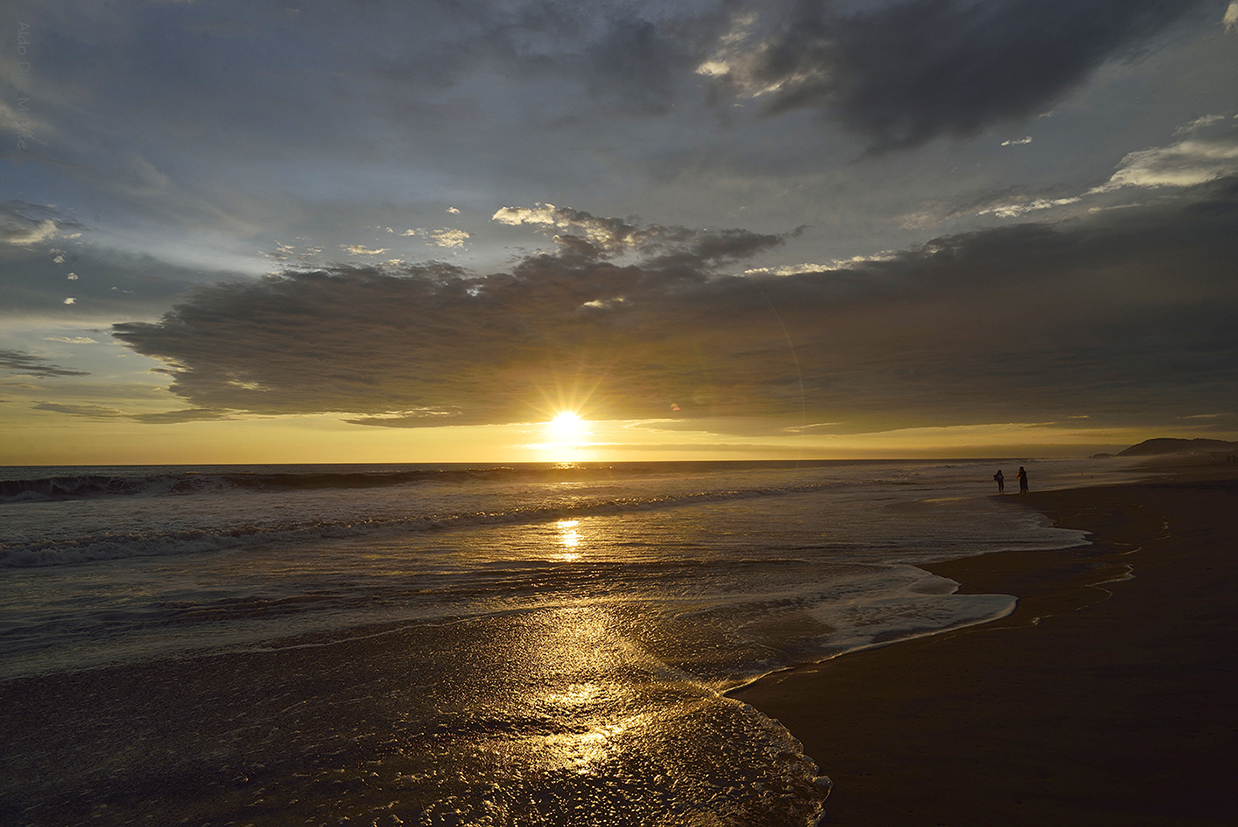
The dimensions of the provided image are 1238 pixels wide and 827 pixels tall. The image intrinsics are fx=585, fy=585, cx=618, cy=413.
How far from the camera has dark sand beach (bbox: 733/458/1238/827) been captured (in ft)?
13.6

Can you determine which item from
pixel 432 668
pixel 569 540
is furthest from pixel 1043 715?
pixel 569 540

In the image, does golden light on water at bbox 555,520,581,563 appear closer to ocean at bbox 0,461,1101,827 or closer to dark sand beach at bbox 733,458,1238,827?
ocean at bbox 0,461,1101,827

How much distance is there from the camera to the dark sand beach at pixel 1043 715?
413cm

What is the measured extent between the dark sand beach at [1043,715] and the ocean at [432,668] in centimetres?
52

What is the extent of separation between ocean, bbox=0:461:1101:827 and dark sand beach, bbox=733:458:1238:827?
0.52 m

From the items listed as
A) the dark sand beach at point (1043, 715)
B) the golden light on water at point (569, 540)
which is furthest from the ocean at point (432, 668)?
the dark sand beach at point (1043, 715)

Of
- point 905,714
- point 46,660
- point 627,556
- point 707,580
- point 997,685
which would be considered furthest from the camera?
point 627,556

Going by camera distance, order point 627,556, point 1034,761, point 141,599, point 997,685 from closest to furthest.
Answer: point 1034,761 < point 997,685 < point 141,599 < point 627,556

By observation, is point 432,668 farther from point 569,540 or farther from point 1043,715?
point 569,540

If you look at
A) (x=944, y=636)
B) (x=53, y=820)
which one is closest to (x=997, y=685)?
(x=944, y=636)

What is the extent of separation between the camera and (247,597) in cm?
1199

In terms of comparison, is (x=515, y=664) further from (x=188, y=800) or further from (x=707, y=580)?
(x=707, y=580)

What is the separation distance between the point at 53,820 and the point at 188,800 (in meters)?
0.87

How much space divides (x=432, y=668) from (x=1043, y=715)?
22.2 ft
